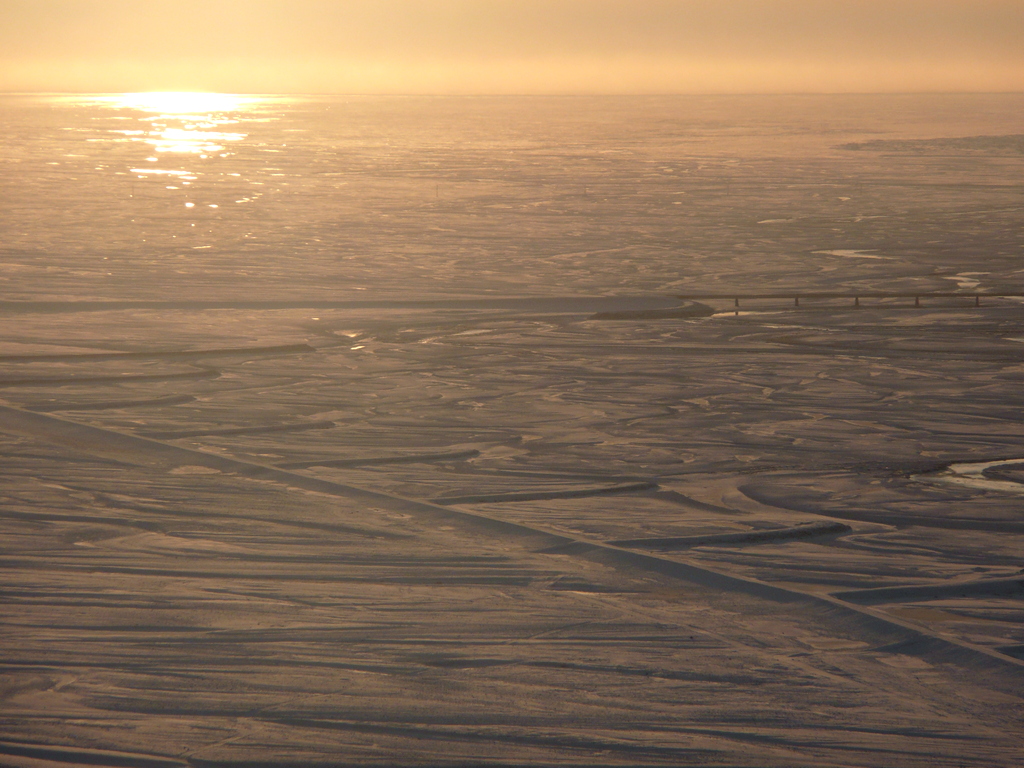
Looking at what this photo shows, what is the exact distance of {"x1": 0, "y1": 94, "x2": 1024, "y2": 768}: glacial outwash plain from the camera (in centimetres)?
366

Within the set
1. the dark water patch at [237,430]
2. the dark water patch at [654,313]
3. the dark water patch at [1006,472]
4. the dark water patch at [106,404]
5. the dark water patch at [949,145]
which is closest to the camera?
the dark water patch at [1006,472]

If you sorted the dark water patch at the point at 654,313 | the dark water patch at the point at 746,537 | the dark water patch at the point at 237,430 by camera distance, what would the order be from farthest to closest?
the dark water patch at the point at 654,313 → the dark water patch at the point at 237,430 → the dark water patch at the point at 746,537

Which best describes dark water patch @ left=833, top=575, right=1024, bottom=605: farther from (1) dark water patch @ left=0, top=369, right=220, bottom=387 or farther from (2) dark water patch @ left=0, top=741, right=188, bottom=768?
(1) dark water patch @ left=0, top=369, right=220, bottom=387

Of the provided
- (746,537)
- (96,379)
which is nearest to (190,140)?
(96,379)

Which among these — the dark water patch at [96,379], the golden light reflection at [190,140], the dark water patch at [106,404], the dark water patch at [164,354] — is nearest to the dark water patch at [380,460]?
the dark water patch at [106,404]

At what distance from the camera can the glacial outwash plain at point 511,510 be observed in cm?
366

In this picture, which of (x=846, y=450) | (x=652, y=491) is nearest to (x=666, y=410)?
(x=846, y=450)

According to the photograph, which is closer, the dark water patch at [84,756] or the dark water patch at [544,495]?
the dark water patch at [84,756]

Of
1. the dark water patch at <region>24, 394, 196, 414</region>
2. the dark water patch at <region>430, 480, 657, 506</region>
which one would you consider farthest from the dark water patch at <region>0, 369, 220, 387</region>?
the dark water patch at <region>430, 480, 657, 506</region>

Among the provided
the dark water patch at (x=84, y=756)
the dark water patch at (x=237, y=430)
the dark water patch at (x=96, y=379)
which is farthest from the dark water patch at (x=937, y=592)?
the dark water patch at (x=96, y=379)

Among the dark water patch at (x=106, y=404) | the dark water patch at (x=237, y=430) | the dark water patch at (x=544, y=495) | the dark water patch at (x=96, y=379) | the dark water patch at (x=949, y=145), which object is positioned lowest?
the dark water patch at (x=544, y=495)

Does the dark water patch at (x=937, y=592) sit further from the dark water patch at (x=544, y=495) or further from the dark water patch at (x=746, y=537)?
the dark water patch at (x=544, y=495)

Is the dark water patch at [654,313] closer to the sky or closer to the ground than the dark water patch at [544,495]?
closer to the sky

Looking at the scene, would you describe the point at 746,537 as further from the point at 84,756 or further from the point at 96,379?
the point at 96,379
